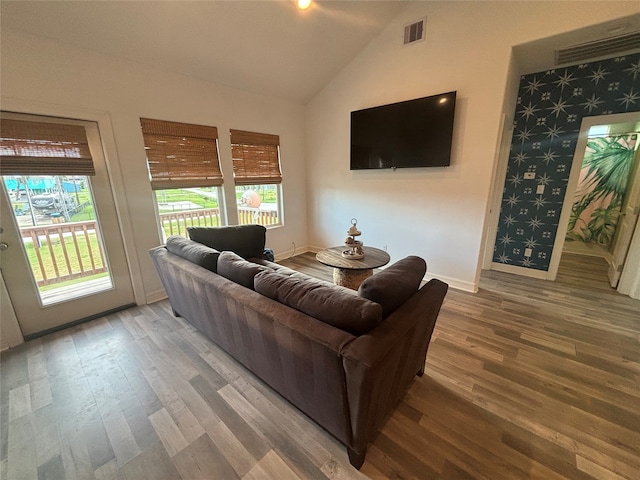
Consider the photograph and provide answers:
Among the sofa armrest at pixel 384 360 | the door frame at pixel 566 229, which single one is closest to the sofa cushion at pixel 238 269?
the sofa armrest at pixel 384 360

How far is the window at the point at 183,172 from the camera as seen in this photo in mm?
2746

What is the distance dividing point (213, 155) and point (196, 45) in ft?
3.73

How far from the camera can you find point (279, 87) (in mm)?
3527

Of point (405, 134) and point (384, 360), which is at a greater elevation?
point (405, 134)

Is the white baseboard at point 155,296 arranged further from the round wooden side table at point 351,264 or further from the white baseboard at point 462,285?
the white baseboard at point 462,285

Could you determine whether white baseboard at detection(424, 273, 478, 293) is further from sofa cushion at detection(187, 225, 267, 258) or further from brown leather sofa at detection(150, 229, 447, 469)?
sofa cushion at detection(187, 225, 267, 258)

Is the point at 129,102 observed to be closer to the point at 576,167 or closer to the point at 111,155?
the point at 111,155

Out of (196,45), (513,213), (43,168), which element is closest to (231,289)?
(43,168)

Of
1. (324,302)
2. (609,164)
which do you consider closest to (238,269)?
(324,302)

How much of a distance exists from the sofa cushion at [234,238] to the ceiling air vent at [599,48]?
370 cm

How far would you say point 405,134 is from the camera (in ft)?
10.1

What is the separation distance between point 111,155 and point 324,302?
269cm

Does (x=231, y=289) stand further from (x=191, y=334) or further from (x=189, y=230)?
(x=189, y=230)

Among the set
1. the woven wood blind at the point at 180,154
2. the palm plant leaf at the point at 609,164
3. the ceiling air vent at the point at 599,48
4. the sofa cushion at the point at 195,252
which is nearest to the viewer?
the sofa cushion at the point at 195,252
